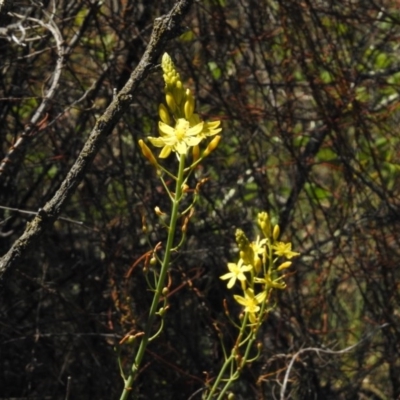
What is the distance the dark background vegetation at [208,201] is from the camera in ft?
14.5

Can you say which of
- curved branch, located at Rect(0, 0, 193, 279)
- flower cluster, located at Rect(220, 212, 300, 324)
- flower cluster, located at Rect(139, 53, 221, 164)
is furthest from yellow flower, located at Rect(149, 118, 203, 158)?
flower cluster, located at Rect(220, 212, 300, 324)

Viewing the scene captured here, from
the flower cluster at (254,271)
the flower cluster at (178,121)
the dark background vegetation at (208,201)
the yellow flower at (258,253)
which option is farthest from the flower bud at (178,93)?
the dark background vegetation at (208,201)

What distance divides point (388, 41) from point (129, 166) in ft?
4.71

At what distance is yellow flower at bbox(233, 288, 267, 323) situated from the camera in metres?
2.54

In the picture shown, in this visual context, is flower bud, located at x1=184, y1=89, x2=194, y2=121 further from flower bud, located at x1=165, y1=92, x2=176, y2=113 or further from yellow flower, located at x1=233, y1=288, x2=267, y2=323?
yellow flower, located at x1=233, y1=288, x2=267, y2=323

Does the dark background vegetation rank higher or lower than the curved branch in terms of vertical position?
lower

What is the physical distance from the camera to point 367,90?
497 centimetres

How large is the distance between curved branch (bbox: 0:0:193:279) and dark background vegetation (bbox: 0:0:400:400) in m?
1.97

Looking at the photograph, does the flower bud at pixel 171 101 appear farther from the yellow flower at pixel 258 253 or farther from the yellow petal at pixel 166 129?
the yellow flower at pixel 258 253

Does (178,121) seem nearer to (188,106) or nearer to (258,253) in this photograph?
(188,106)

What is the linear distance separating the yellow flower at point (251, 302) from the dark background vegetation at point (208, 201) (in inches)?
66.3

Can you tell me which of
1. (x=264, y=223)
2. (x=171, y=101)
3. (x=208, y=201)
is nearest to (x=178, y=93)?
(x=171, y=101)

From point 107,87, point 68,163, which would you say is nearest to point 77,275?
point 68,163

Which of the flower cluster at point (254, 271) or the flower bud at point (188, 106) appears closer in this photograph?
the flower bud at point (188, 106)
